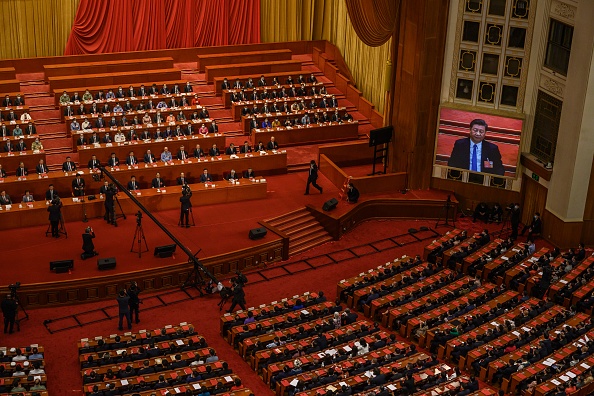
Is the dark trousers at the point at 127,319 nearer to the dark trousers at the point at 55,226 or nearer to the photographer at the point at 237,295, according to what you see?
the photographer at the point at 237,295

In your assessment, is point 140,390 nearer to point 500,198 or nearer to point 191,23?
point 500,198

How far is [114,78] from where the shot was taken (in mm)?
31188

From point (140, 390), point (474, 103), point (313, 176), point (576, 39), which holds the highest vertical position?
point (576, 39)

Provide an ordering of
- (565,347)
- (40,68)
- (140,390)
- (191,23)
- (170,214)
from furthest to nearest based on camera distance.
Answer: (191,23), (40,68), (170,214), (565,347), (140,390)

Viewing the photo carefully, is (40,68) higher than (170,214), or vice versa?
(40,68)

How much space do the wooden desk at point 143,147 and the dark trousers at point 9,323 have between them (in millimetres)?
6984

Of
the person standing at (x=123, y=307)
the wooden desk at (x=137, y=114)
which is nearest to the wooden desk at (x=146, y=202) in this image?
the wooden desk at (x=137, y=114)

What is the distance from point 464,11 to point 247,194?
25.7 ft

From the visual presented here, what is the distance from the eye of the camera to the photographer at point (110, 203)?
2505cm

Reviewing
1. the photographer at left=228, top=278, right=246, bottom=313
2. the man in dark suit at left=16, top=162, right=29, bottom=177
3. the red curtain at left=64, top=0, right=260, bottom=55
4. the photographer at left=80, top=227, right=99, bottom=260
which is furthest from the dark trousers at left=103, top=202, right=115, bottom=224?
the red curtain at left=64, top=0, right=260, bottom=55

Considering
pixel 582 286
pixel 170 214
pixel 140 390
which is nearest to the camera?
pixel 140 390

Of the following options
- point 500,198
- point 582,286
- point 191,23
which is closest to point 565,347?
point 582,286

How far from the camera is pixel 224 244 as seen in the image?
25078mm

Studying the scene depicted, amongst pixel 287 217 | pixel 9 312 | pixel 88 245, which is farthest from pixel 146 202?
pixel 9 312
